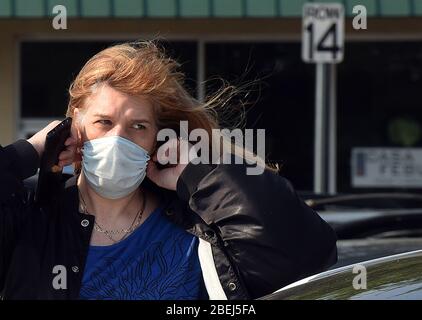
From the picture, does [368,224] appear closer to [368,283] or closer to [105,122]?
[105,122]

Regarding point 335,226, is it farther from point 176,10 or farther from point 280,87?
point 280,87

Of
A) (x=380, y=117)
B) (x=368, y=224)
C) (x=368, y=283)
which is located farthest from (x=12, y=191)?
(x=380, y=117)

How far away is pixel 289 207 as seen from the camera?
2736 millimetres

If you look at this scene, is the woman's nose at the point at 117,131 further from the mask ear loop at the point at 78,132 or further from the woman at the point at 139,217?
the mask ear loop at the point at 78,132

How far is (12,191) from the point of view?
2711 millimetres

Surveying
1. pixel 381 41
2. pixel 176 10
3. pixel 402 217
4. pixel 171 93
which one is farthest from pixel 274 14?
pixel 171 93

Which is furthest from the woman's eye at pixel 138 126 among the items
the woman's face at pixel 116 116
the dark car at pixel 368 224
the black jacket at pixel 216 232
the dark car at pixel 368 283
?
the dark car at pixel 368 224

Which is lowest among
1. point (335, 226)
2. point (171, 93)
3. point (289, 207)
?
point (335, 226)

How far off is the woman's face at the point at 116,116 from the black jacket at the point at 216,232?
188mm

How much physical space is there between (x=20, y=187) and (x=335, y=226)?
6.13 ft

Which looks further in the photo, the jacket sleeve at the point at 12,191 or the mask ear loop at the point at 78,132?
the mask ear loop at the point at 78,132

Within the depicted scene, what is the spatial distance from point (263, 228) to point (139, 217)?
39cm

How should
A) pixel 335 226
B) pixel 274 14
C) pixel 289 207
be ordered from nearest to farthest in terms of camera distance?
pixel 289 207, pixel 335 226, pixel 274 14

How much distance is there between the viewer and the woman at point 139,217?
264 cm
